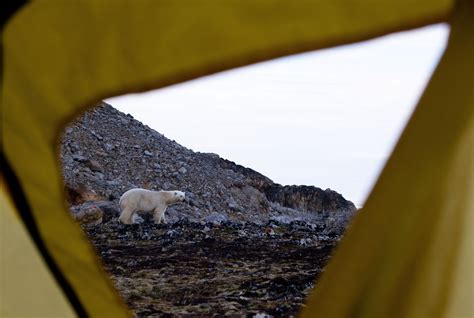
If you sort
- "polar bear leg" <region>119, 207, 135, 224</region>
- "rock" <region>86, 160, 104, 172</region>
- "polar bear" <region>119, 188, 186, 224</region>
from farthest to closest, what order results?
1. "rock" <region>86, 160, 104, 172</region>
2. "polar bear" <region>119, 188, 186, 224</region>
3. "polar bear leg" <region>119, 207, 135, 224</region>

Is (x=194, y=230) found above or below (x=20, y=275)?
above

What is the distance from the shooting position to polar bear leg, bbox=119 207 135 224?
23.4 ft

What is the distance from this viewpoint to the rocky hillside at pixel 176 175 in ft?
32.2

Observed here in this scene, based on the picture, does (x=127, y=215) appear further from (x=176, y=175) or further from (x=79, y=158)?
(x=176, y=175)

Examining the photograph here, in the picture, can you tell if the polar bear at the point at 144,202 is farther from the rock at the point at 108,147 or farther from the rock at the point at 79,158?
the rock at the point at 108,147

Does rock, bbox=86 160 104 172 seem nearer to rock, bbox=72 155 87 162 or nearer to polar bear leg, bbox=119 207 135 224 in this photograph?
rock, bbox=72 155 87 162

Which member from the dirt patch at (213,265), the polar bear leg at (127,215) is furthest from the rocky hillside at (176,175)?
the dirt patch at (213,265)

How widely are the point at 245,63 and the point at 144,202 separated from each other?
6878mm

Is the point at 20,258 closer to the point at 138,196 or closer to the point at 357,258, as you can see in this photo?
the point at 357,258

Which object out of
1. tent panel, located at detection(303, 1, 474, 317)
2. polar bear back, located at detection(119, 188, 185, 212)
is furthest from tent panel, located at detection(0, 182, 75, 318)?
polar bear back, located at detection(119, 188, 185, 212)

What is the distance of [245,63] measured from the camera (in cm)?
99

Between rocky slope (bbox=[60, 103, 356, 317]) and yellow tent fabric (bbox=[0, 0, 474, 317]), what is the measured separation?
226 cm

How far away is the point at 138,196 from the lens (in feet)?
25.1

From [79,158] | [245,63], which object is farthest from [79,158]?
[245,63]
